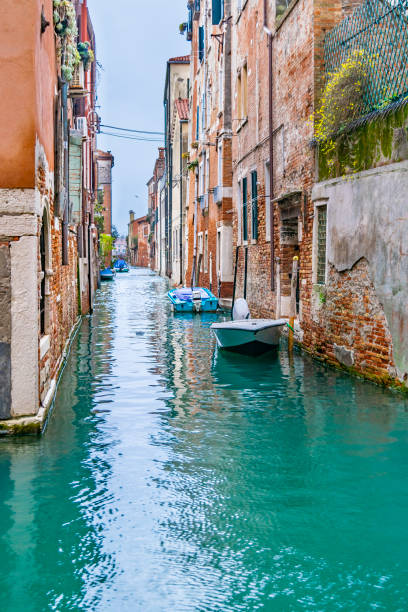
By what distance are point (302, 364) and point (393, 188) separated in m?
3.46

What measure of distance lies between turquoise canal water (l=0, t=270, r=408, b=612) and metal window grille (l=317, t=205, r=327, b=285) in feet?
7.77

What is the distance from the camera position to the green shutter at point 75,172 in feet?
46.4

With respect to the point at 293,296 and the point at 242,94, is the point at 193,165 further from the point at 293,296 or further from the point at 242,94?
the point at 293,296

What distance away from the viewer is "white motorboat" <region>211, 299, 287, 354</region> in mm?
11508

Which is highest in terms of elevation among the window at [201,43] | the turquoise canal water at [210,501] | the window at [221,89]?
the window at [201,43]

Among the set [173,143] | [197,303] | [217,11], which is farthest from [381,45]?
[173,143]

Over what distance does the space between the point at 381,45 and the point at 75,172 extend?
736cm

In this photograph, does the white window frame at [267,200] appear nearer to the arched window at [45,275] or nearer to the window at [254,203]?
the window at [254,203]

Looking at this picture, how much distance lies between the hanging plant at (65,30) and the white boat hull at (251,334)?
4523 mm

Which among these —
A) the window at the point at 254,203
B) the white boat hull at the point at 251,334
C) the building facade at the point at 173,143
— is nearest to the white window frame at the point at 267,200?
the window at the point at 254,203

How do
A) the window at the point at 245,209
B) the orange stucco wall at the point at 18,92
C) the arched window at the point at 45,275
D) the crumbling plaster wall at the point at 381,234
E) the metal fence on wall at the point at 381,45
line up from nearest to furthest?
the orange stucco wall at the point at 18,92 → the arched window at the point at 45,275 → the crumbling plaster wall at the point at 381,234 → the metal fence on wall at the point at 381,45 → the window at the point at 245,209

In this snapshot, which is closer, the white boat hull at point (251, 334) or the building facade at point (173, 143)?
the white boat hull at point (251, 334)

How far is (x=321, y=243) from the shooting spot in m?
11.0

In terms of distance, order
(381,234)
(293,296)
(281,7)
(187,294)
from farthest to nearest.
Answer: (187,294) → (281,7) → (293,296) → (381,234)
